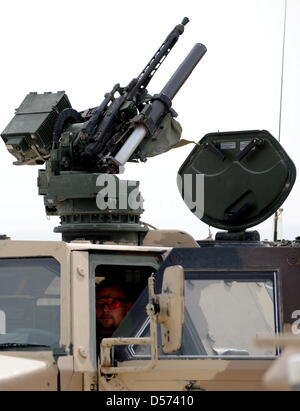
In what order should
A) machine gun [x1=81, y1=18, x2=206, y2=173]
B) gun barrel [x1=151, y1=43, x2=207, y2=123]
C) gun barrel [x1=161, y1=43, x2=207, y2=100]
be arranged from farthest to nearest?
1. gun barrel [x1=161, y1=43, x2=207, y2=100]
2. gun barrel [x1=151, y1=43, x2=207, y2=123]
3. machine gun [x1=81, y1=18, x2=206, y2=173]

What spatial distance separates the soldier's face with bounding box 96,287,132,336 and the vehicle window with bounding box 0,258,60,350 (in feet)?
1.89

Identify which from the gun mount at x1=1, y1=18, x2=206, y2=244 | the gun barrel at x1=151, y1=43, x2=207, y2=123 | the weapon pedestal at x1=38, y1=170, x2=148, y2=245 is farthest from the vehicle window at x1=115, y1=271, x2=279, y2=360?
the gun barrel at x1=151, y1=43, x2=207, y2=123

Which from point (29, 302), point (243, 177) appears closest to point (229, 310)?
point (29, 302)

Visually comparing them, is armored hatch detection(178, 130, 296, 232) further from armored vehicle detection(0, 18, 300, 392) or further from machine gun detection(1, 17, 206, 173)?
machine gun detection(1, 17, 206, 173)

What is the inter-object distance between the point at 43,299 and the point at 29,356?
323mm

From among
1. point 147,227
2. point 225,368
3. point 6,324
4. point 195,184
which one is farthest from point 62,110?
point 225,368

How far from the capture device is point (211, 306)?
4.85 meters

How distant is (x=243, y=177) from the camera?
6.10 metres

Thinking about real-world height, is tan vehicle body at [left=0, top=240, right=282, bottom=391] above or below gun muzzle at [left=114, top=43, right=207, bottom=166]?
below

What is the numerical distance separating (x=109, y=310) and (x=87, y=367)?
77cm

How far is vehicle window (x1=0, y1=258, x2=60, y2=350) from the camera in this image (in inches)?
187

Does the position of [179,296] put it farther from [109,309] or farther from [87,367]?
[109,309]

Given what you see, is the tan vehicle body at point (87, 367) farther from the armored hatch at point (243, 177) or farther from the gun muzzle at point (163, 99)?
the gun muzzle at point (163, 99)

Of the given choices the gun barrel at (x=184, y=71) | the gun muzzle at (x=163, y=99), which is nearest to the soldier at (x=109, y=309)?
the gun muzzle at (x=163, y=99)
